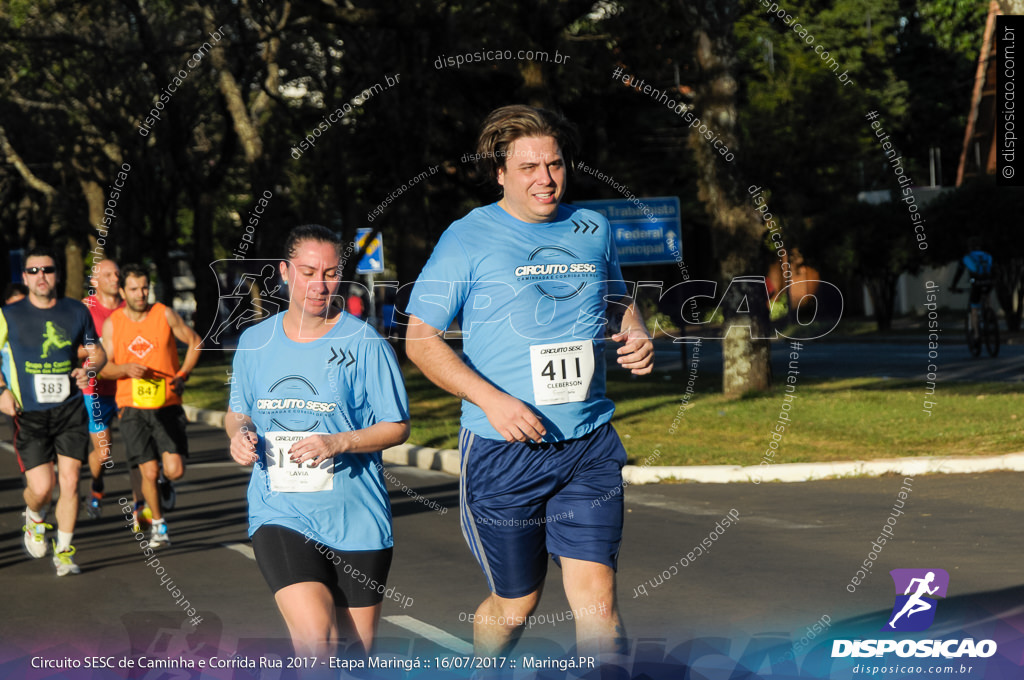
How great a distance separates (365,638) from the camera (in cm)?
445

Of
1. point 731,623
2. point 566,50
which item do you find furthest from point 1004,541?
point 566,50

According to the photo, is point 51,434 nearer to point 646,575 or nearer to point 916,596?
point 646,575

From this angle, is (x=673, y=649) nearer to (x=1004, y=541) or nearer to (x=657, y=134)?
(x=1004, y=541)

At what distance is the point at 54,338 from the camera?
8336 mm

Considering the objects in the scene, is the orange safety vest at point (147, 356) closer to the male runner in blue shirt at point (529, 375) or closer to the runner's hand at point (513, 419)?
the male runner in blue shirt at point (529, 375)

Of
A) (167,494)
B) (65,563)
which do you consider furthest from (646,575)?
(167,494)

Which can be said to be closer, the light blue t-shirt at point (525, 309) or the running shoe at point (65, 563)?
the light blue t-shirt at point (525, 309)

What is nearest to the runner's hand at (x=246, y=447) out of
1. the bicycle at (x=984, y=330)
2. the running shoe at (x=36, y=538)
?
the running shoe at (x=36, y=538)

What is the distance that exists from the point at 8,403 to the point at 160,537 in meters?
1.51

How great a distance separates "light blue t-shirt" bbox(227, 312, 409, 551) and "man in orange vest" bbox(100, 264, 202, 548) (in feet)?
15.4

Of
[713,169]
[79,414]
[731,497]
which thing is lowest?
[731,497]

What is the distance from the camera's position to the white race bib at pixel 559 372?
429 cm

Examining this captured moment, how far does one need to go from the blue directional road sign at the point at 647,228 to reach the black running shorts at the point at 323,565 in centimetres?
1418

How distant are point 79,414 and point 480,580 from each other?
297 centimetres
